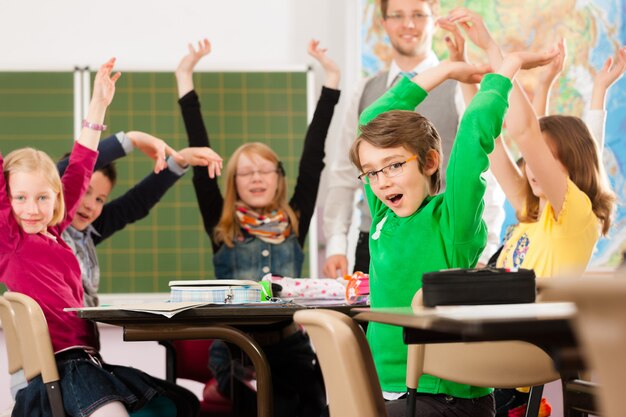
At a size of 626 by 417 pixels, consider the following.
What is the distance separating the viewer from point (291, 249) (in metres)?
3.38

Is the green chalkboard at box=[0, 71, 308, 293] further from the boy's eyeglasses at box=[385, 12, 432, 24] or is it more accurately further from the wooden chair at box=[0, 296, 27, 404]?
the wooden chair at box=[0, 296, 27, 404]

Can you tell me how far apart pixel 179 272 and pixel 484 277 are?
321 centimetres

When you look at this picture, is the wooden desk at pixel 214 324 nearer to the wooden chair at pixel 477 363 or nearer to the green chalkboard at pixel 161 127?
the wooden chair at pixel 477 363

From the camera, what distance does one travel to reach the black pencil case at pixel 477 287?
127 centimetres

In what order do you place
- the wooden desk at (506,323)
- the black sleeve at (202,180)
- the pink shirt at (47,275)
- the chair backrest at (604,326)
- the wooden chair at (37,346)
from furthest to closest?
the black sleeve at (202,180), the pink shirt at (47,275), the wooden chair at (37,346), the wooden desk at (506,323), the chair backrest at (604,326)

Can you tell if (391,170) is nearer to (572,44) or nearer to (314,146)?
(314,146)

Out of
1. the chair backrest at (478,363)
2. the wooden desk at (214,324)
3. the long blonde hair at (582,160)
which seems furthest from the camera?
Result: the long blonde hair at (582,160)

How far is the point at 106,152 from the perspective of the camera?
10.8ft

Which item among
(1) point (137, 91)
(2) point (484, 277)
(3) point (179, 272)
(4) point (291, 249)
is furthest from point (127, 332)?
(1) point (137, 91)

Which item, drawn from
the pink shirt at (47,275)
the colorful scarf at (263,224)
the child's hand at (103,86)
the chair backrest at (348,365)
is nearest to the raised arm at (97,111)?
the child's hand at (103,86)

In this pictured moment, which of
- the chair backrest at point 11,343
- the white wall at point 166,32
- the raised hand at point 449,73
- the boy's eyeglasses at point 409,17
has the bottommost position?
the chair backrest at point 11,343

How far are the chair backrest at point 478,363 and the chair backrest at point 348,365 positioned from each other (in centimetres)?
34

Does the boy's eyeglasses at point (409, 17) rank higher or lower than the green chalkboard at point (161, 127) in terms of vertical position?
higher

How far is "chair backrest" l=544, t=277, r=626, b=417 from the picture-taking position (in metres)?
0.62
